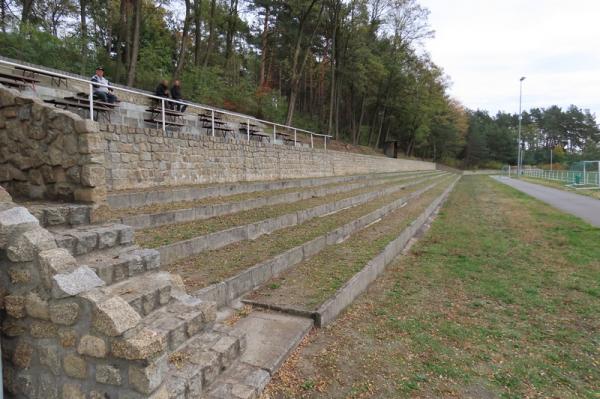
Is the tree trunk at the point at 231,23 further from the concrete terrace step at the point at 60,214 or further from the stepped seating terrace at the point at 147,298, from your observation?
the concrete terrace step at the point at 60,214

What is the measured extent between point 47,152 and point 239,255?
7.96 ft

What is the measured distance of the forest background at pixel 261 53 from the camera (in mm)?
17641

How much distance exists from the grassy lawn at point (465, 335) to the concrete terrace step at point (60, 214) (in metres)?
2.31

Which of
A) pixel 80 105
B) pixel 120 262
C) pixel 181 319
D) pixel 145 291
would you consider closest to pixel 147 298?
pixel 145 291

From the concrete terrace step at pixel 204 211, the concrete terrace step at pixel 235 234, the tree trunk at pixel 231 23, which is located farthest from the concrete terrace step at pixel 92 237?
the tree trunk at pixel 231 23

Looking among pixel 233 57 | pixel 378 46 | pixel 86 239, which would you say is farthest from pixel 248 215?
pixel 378 46

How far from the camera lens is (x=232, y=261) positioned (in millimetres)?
4438

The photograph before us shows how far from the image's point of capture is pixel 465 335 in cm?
346

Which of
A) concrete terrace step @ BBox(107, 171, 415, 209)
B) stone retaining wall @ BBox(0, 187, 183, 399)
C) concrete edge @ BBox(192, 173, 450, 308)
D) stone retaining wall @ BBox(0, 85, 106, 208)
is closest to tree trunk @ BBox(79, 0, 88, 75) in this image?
concrete terrace step @ BBox(107, 171, 415, 209)

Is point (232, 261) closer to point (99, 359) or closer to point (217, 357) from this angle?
point (217, 357)

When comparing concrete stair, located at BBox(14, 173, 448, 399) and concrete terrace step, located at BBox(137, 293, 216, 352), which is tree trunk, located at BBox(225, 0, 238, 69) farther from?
concrete terrace step, located at BBox(137, 293, 216, 352)

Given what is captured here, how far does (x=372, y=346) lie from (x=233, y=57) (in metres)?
29.4

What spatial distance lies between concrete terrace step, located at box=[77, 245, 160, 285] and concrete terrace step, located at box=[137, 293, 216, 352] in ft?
1.38

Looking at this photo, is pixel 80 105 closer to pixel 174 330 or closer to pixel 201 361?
pixel 174 330
